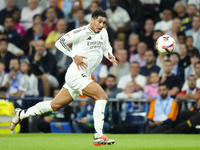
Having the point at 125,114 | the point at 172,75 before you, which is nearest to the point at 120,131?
the point at 125,114

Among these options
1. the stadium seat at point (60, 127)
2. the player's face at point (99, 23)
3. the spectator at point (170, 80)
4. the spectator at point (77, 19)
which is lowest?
the stadium seat at point (60, 127)

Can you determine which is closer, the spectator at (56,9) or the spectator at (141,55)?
the spectator at (141,55)

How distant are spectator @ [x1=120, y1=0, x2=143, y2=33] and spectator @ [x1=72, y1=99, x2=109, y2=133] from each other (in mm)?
4518

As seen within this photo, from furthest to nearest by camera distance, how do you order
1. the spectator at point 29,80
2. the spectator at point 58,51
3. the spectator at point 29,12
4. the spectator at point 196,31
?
the spectator at point 29,12
the spectator at point 58,51
the spectator at point 196,31
the spectator at point 29,80

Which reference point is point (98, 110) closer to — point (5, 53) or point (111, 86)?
point (111, 86)

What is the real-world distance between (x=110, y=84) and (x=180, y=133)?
2.83 m

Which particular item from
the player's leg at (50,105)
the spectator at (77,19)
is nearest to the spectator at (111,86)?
the spectator at (77,19)

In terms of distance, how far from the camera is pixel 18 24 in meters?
16.0

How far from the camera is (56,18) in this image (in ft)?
51.1

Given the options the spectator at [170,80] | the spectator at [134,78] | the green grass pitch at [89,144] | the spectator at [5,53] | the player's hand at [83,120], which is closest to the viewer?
the green grass pitch at [89,144]

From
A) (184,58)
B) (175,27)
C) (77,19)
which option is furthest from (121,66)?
(77,19)

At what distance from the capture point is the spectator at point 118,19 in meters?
14.9

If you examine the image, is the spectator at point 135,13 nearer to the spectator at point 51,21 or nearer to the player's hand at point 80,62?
the spectator at point 51,21

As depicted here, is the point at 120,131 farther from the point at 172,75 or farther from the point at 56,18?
the point at 56,18
